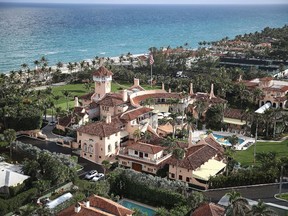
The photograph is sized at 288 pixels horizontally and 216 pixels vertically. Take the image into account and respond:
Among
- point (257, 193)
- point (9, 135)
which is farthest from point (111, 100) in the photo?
point (257, 193)

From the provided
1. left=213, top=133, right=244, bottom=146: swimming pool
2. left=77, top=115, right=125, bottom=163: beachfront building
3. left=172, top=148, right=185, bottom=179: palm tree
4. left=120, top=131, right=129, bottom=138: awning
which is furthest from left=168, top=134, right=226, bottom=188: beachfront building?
left=120, top=131, right=129, bottom=138: awning

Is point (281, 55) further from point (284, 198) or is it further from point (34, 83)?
point (284, 198)

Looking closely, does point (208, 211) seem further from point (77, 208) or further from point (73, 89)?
point (73, 89)

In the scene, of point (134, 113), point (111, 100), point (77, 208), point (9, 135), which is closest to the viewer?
point (77, 208)

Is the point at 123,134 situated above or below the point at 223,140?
above

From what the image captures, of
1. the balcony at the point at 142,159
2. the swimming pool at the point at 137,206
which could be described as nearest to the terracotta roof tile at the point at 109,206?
the swimming pool at the point at 137,206
